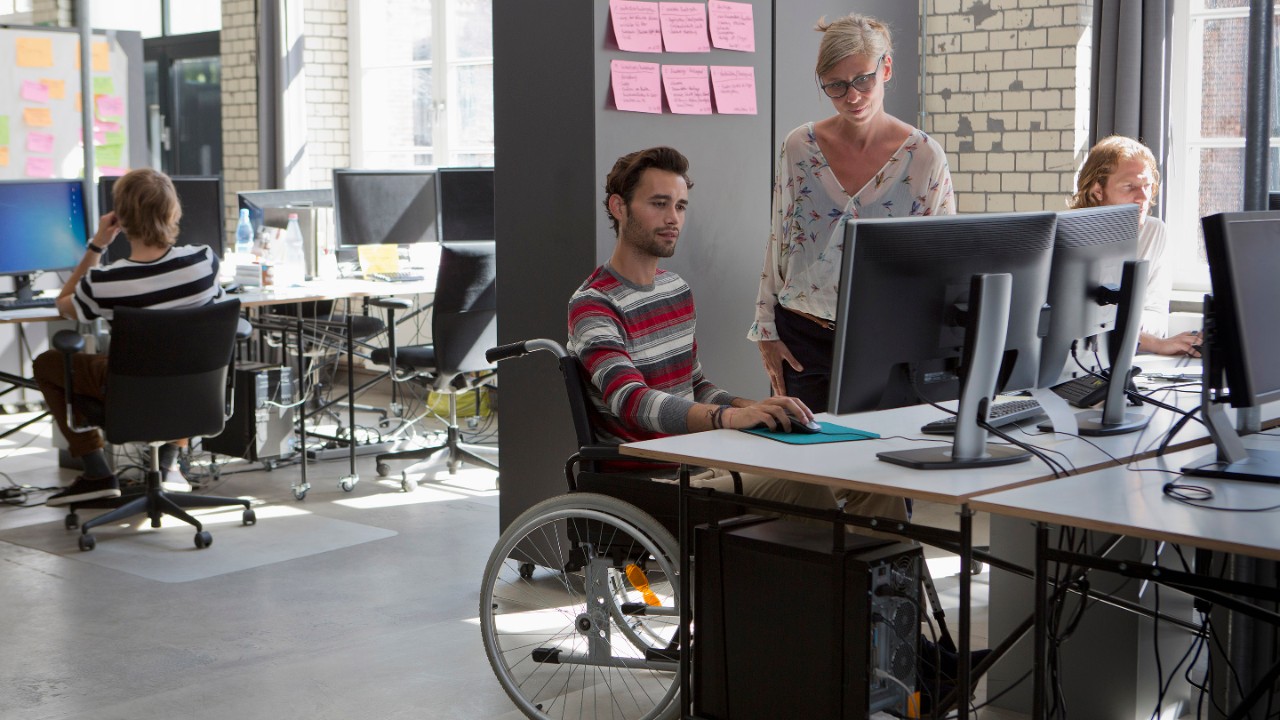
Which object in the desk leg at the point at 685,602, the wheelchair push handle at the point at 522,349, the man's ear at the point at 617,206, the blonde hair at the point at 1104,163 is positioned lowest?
the desk leg at the point at 685,602

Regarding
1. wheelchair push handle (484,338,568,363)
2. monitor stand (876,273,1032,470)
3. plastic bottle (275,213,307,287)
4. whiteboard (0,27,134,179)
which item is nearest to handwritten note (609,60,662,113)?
wheelchair push handle (484,338,568,363)

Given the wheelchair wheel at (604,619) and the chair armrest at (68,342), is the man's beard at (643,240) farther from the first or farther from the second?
the chair armrest at (68,342)

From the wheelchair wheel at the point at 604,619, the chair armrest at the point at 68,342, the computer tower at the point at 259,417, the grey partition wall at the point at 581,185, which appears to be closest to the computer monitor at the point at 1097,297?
the wheelchair wheel at the point at 604,619

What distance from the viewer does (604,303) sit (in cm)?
279

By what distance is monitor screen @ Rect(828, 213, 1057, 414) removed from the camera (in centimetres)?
216

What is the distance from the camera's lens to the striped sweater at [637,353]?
2.65m

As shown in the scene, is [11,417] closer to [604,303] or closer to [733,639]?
[604,303]

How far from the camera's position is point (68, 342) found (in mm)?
4504

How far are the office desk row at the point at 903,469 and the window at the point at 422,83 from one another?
5.13m

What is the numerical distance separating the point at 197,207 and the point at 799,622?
4.24 metres

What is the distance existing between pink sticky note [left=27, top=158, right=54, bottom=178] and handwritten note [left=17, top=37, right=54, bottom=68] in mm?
503

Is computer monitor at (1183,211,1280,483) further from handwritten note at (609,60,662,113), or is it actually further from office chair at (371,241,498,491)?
office chair at (371,241,498,491)

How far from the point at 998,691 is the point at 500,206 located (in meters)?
1.95

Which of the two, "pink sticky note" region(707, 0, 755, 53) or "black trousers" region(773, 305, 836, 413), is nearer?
"black trousers" region(773, 305, 836, 413)
